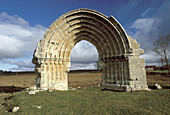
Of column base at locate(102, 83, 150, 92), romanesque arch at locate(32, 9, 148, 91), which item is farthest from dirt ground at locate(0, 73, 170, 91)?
column base at locate(102, 83, 150, 92)

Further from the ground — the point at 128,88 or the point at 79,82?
the point at 128,88

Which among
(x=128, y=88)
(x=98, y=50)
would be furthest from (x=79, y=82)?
(x=128, y=88)

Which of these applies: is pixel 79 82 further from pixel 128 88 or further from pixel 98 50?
pixel 128 88

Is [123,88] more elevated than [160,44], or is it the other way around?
[160,44]

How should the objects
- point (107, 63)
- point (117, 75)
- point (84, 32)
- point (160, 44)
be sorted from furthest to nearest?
point (160, 44) < point (84, 32) < point (107, 63) < point (117, 75)

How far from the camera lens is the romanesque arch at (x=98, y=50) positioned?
7867 millimetres

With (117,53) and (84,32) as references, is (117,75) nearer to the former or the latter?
(117,53)

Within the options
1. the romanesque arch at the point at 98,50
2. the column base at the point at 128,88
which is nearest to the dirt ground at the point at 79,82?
the romanesque arch at the point at 98,50

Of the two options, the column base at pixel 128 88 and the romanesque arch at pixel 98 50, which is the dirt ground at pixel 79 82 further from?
the column base at pixel 128 88

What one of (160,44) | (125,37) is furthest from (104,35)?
(160,44)

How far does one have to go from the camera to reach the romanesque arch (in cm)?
787

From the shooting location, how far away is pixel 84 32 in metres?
9.75

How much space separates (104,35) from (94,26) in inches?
46.1

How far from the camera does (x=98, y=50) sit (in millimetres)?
9734
